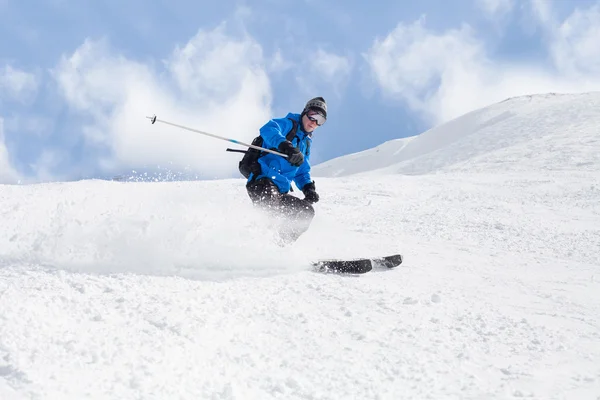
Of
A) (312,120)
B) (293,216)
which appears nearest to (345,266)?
(293,216)

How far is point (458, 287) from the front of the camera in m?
5.28

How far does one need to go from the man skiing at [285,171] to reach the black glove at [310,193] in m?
0.12

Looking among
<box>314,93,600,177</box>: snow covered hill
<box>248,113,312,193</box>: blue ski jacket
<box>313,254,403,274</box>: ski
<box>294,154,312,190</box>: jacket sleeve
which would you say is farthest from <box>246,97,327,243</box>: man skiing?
<box>314,93,600,177</box>: snow covered hill

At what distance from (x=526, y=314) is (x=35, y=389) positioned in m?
3.79

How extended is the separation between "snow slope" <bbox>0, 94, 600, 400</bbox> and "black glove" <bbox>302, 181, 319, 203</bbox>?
2.05 feet

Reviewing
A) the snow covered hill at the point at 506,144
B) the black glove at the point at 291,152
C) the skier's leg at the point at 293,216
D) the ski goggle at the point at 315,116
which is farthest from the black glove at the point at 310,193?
the snow covered hill at the point at 506,144

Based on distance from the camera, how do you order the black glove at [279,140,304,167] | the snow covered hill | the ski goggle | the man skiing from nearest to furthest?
the black glove at [279,140,304,167], the man skiing, the ski goggle, the snow covered hill

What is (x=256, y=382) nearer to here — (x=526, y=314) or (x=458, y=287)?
(x=526, y=314)

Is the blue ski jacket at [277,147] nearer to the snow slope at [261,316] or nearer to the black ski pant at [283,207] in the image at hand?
the black ski pant at [283,207]

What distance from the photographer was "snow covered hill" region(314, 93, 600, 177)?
69.4 feet

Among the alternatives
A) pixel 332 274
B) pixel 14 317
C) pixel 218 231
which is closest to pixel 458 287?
pixel 332 274

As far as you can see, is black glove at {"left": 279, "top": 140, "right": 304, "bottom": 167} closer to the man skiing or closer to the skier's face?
the man skiing

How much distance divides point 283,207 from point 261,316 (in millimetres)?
2540

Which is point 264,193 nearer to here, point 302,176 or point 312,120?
point 302,176
